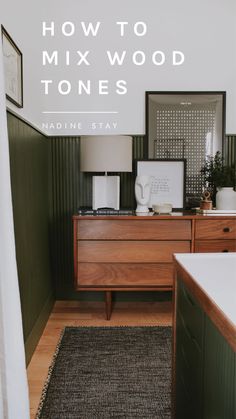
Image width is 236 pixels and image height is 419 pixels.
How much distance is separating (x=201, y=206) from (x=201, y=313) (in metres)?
1.89

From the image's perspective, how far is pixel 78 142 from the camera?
3.09 m

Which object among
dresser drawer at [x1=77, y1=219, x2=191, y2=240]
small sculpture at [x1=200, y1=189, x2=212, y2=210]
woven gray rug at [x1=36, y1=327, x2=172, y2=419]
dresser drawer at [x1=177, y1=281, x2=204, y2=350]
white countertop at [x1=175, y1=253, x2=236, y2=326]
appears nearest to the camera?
white countertop at [x1=175, y1=253, x2=236, y2=326]

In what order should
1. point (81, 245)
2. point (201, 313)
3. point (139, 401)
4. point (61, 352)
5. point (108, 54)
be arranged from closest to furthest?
point (201, 313), point (139, 401), point (61, 352), point (81, 245), point (108, 54)

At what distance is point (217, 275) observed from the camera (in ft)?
3.65

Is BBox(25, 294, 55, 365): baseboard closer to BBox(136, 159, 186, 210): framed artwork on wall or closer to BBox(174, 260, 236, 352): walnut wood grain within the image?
BBox(136, 159, 186, 210): framed artwork on wall

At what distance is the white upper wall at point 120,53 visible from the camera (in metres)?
2.98

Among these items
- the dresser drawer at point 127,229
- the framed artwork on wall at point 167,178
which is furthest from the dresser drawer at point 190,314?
the framed artwork on wall at point 167,178

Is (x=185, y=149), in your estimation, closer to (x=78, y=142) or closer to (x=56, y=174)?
(x=78, y=142)

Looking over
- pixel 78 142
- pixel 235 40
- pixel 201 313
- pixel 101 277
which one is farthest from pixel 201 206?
pixel 201 313

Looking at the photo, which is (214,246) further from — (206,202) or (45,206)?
(45,206)

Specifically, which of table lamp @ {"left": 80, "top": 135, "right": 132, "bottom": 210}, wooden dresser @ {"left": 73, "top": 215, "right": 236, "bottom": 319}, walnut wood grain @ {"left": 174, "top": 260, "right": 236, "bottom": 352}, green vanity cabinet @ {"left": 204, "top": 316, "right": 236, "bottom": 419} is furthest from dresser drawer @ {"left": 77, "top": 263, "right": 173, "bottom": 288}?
green vanity cabinet @ {"left": 204, "top": 316, "right": 236, "bottom": 419}

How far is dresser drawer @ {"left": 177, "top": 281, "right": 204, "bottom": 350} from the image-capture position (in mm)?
1053

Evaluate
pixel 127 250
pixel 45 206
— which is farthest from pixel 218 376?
pixel 45 206

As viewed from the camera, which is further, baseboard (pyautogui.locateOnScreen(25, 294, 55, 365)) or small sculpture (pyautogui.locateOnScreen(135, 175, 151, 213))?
small sculpture (pyautogui.locateOnScreen(135, 175, 151, 213))
